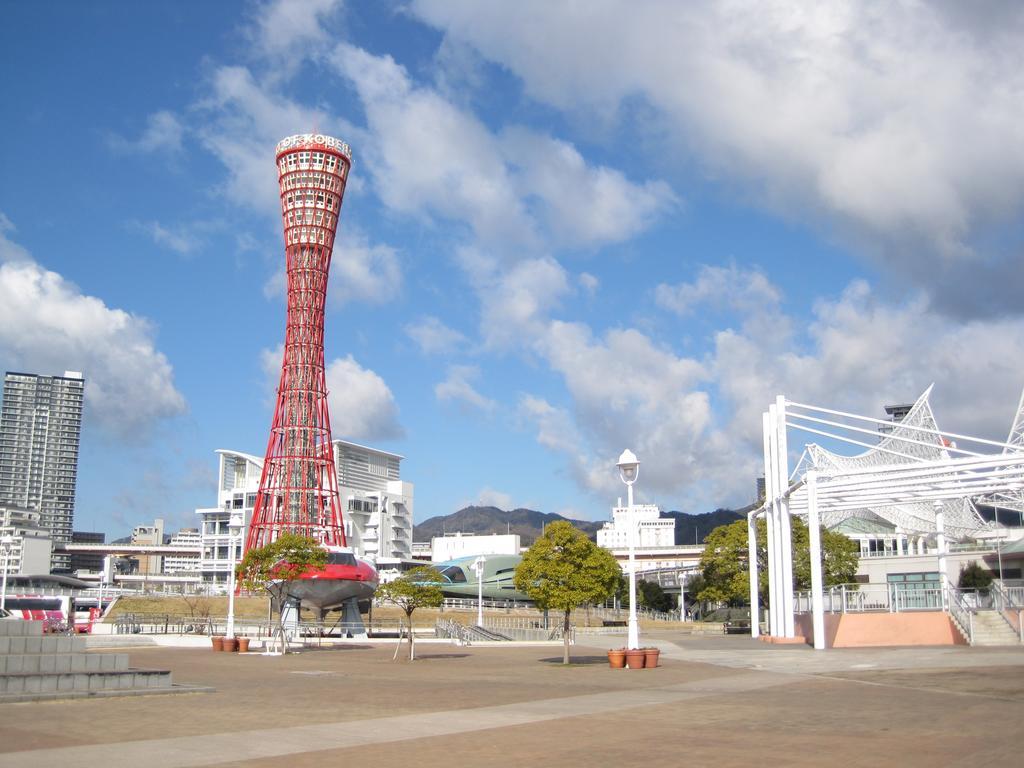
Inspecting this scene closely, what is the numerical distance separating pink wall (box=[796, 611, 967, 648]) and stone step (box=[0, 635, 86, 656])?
25410 mm

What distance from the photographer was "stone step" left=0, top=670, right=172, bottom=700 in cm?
1552

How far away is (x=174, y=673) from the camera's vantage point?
77.4 ft

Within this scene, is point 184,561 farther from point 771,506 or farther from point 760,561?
point 771,506

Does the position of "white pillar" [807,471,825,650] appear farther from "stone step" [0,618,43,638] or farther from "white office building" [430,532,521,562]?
"white office building" [430,532,521,562]

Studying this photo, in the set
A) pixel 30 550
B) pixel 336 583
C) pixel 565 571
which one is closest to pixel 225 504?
pixel 30 550

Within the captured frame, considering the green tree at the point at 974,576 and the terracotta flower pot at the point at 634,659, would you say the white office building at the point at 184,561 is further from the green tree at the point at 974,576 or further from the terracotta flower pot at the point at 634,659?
the terracotta flower pot at the point at 634,659

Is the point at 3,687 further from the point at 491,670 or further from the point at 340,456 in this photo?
the point at 340,456

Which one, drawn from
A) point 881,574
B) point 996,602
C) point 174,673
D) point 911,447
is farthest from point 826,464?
point 174,673

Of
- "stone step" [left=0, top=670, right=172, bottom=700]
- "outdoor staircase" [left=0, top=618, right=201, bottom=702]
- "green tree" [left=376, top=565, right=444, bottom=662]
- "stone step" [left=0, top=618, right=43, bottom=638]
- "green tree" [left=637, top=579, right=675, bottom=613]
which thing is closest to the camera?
"stone step" [left=0, top=670, right=172, bottom=700]

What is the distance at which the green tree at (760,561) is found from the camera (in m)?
53.6

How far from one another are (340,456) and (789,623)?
9398 centimetres

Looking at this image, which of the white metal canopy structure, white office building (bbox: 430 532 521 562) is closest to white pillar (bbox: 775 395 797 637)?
the white metal canopy structure

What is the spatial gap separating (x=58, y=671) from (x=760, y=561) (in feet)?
145

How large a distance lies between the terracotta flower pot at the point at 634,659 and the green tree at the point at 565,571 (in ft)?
13.0
